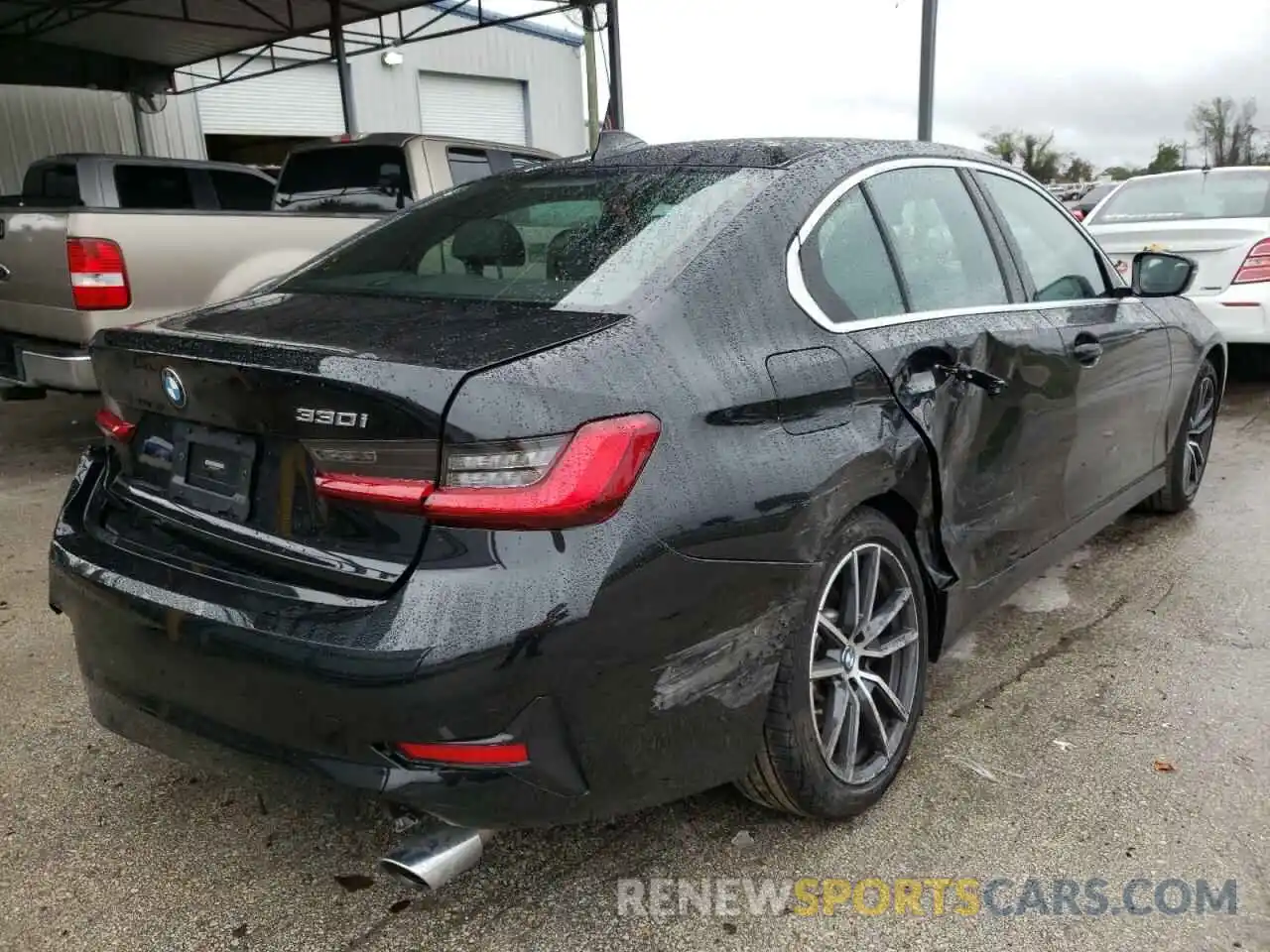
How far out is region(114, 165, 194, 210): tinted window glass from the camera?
684 cm

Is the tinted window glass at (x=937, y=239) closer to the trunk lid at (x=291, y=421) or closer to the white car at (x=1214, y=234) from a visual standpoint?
the trunk lid at (x=291, y=421)

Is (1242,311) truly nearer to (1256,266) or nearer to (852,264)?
(1256,266)

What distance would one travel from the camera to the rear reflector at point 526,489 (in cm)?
174

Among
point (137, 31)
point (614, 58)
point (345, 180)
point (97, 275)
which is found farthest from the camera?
point (137, 31)

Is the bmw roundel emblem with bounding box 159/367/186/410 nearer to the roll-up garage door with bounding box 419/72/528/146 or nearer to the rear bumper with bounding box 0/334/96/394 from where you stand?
the rear bumper with bounding box 0/334/96/394

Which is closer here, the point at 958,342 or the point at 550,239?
the point at 550,239

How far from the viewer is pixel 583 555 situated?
175cm

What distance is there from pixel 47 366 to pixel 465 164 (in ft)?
10.7

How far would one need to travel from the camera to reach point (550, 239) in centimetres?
249

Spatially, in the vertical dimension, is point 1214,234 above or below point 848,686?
above

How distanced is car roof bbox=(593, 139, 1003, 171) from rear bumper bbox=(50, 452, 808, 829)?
1.10 m

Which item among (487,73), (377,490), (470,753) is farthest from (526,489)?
(487,73)

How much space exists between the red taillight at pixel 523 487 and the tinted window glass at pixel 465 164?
5.78 metres

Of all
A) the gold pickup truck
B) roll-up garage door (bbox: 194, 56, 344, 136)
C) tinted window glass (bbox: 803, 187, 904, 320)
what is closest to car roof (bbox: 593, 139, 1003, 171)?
tinted window glass (bbox: 803, 187, 904, 320)
